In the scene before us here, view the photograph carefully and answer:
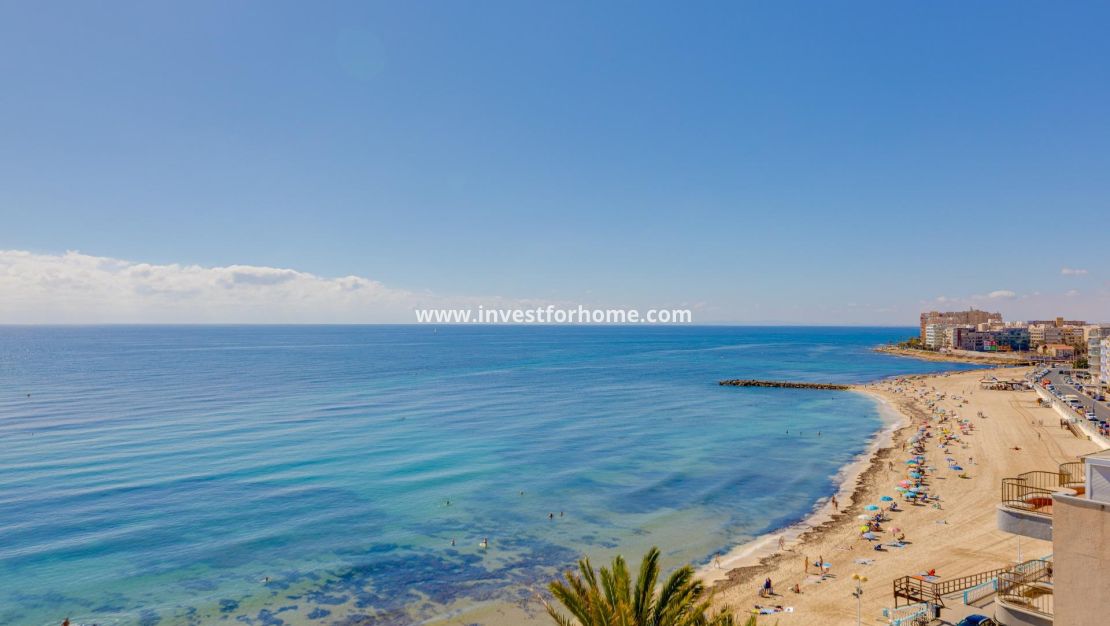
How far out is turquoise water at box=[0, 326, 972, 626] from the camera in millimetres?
25781

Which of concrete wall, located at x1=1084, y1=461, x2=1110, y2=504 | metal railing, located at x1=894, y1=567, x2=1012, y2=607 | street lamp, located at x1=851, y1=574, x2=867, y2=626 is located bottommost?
street lamp, located at x1=851, y1=574, x2=867, y2=626

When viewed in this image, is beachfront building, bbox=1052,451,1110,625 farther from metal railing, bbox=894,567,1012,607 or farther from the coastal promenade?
the coastal promenade

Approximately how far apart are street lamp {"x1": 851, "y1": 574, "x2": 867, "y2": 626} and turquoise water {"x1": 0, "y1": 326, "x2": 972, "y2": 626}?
6766 millimetres

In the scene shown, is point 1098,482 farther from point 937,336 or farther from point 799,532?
point 937,336

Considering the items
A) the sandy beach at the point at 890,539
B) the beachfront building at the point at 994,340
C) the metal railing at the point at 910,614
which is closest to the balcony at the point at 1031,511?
the metal railing at the point at 910,614

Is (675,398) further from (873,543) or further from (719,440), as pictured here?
(873,543)

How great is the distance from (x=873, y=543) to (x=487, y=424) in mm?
41028

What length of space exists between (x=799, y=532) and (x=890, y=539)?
4491 millimetres

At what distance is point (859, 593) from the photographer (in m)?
23.3

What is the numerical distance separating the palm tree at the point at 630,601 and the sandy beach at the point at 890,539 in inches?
458

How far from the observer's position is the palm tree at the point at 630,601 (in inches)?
476

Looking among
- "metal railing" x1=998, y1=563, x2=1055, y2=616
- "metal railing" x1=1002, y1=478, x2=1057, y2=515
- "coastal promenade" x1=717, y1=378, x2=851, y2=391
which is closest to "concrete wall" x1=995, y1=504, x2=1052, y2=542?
"metal railing" x1=1002, y1=478, x2=1057, y2=515

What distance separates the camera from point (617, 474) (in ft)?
144

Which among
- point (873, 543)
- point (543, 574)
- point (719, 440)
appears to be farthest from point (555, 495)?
point (719, 440)
